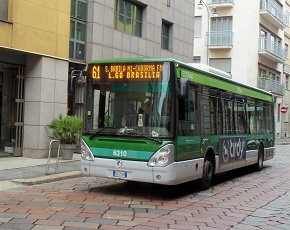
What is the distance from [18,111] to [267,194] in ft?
32.6

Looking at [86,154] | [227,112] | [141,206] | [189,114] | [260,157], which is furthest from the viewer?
[260,157]

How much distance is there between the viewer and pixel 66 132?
15.9 m

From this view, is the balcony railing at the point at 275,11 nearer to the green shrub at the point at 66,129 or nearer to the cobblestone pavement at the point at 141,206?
the green shrub at the point at 66,129

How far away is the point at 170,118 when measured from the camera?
8.98m

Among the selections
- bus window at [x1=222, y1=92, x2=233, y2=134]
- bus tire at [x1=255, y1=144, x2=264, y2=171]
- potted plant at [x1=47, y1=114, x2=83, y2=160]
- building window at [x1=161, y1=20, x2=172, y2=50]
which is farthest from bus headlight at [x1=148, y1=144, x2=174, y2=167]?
building window at [x1=161, y1=20, x2=172, y2=50]

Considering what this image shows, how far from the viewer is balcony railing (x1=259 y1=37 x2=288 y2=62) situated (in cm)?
4297

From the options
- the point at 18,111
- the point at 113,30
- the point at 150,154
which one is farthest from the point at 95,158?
the point at 113,30

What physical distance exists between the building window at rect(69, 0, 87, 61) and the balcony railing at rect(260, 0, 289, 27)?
27.9 m

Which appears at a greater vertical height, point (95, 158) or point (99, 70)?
point (99, 70)

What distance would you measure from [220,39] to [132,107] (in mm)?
34141

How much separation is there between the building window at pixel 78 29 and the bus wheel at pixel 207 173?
9.54 m

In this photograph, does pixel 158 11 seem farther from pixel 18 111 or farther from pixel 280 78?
pixel 280 78

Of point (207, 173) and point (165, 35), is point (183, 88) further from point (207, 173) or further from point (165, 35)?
point (165, 35)

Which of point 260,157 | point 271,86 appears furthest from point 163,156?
point 271,86
